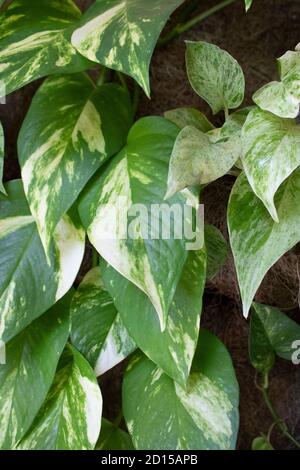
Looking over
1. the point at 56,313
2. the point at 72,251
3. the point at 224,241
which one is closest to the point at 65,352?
the point at 56,313

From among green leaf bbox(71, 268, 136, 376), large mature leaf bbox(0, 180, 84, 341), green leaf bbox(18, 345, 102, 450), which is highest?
large mature leaf bbox(0, 180, 84, 341)

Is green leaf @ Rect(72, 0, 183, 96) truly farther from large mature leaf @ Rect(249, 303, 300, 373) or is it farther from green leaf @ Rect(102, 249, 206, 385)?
large mature leaf @ Rect(249, 303, 300, 373)

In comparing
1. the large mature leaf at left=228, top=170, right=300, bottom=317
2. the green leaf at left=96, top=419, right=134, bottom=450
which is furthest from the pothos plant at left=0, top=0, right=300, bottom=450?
the green leaf at left=96, top=419, right=134, bottom=450

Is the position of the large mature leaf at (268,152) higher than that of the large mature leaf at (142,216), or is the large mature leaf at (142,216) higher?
the large mature leaf at (268,152)

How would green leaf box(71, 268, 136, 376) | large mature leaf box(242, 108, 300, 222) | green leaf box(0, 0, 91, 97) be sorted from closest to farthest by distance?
large mature leaf box(242, 108, 300, 222) → green leaf box(0, 0, 91, 97) → green leaf box(71, 268, 136, 376)

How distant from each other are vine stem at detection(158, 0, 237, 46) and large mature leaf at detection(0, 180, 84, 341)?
0.33 m

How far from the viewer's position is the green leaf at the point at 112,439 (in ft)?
2.66

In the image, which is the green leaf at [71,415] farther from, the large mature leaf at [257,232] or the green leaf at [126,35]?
the green leaf at [126,35]

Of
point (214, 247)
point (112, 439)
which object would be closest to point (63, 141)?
point (214, 247)

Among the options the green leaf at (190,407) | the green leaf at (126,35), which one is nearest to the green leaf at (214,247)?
the green leaf at (190,407)

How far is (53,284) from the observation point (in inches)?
26.6

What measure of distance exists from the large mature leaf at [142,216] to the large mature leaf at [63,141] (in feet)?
0.10

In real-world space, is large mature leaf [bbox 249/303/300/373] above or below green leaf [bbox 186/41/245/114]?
below

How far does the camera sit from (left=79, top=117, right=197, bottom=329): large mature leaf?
0.56 meters
